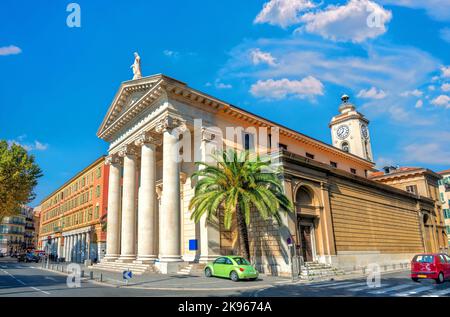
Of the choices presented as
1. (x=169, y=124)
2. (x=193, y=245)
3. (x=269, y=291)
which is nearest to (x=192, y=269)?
(x=193, y=245)

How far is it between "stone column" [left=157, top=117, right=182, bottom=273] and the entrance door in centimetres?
931

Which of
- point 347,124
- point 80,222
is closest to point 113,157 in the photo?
point 80,222

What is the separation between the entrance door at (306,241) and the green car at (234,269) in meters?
6.93

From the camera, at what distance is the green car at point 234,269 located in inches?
756

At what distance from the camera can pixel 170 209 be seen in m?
24.5

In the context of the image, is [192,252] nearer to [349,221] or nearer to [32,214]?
[349,221]

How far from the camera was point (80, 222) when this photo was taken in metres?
54.3

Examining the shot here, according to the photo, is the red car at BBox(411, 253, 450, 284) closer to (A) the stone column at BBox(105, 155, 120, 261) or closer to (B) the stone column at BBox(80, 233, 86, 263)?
(A) the stone column at BBox(105, 155, 120, 261)

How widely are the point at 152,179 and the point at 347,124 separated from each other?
49.1 m

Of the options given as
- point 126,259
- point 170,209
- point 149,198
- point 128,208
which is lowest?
point 126,259

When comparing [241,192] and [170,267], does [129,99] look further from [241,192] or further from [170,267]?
[170,267]

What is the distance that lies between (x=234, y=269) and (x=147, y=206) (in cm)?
1053

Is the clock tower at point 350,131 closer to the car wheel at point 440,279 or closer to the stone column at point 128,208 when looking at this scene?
the stone column at point 128,208

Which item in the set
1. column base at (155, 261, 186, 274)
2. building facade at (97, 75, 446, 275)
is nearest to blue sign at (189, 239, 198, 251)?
building facade at (97, 75, 446, 275)
